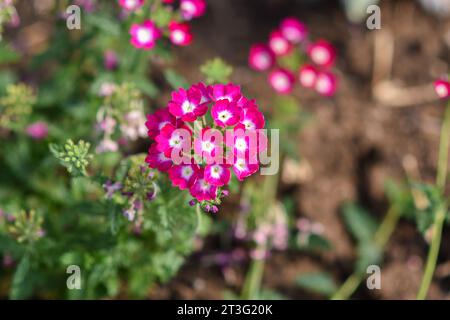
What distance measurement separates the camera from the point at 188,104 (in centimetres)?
236

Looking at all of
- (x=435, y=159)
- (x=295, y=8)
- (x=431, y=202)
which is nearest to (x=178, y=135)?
(x=431, y=202)

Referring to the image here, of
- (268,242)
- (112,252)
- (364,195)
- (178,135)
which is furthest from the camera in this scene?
(364,195)

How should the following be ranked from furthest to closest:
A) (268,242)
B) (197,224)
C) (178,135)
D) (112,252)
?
(268,242)
(112,252)
(197,224)
(178,135)

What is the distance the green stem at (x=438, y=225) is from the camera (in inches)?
126

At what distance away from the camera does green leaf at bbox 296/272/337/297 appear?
351 centimetres

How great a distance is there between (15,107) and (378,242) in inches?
95.3

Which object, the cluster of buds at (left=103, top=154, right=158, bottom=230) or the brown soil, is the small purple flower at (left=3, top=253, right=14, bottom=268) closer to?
the brown soil

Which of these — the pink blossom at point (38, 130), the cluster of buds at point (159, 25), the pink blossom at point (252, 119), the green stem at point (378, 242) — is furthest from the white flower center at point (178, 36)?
the green stem at point (378, 242)

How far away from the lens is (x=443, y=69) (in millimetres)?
4441

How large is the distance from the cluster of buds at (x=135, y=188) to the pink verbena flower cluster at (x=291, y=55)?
146cm
